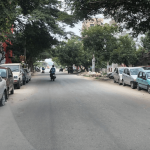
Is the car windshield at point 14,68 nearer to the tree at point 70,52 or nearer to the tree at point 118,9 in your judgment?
the tree at point 118,9

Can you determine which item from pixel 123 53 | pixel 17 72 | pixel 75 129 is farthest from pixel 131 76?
pixel 75 129

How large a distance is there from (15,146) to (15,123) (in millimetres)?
2000

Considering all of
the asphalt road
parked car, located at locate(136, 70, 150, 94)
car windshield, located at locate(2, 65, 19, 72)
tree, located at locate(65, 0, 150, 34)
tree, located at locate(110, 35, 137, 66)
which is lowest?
the asphalt road

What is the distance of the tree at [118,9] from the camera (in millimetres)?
11031

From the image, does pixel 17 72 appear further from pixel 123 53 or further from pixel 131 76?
pixel 123 53

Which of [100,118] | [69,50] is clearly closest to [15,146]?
[100,118]

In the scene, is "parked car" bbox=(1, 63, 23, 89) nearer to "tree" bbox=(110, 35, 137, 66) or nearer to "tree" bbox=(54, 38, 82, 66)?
"tree" bbox=(110, 35, 137, 66)

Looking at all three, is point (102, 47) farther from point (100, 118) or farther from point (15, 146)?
point (15, 146)

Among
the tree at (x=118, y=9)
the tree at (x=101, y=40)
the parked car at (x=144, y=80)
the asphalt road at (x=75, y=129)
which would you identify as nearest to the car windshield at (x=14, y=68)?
the tree at (x=118, y=9)

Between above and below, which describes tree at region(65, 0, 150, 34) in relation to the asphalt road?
above

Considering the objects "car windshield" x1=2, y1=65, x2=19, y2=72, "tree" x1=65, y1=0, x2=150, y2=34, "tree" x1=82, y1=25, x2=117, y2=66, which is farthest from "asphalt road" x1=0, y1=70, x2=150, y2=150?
"tree" x1=82, y1=25, x2=117, y2=66

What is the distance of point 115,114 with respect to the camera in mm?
7648

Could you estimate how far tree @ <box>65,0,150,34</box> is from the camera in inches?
434

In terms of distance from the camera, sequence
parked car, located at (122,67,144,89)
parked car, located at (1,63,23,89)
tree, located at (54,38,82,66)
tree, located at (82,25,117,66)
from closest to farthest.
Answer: parked car, located at (122,67,144,89) → parked car, located at (1,63,23,89) → tree, located at (82,25,117,66) → tree, located at (54,38,82,66)
